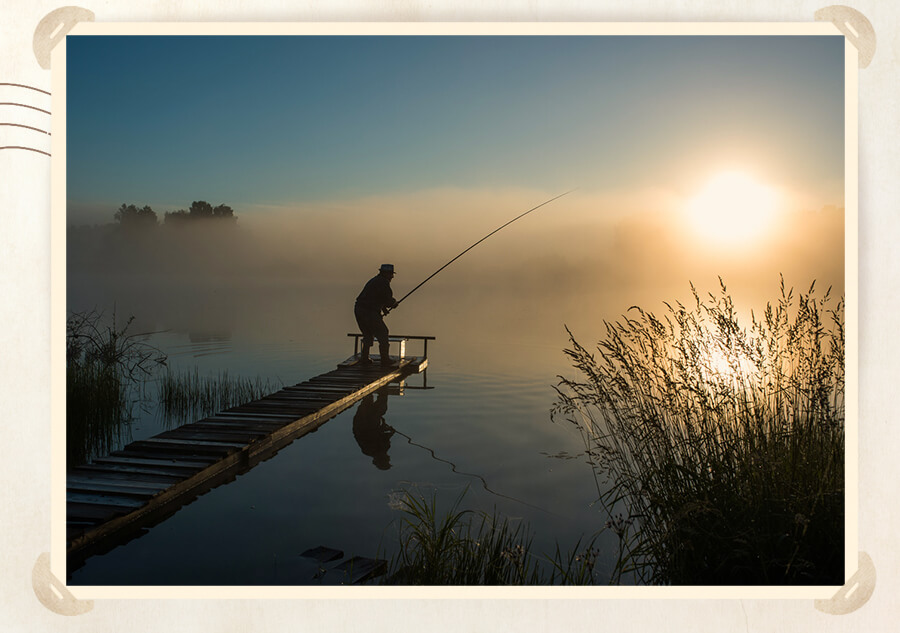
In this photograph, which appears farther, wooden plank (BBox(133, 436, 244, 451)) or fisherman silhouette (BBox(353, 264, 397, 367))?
fisherman silhouette (BBox(353, 264, 397, 367))

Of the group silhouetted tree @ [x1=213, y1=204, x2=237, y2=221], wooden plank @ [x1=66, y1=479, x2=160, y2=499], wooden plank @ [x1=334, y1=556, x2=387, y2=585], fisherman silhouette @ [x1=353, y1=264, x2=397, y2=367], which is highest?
silhouetted tree @ [x1=213, y1=204, x2=237, y2=221]

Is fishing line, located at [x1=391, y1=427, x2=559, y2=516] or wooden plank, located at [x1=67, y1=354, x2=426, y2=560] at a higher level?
wooden plank, located at [x1=67, y1=354, x2=426, y2=560]

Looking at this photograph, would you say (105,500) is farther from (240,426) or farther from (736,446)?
(736,446)

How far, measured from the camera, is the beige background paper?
7.87ft

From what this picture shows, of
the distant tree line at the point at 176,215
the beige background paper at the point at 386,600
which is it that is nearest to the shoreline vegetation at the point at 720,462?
the beige background paper at the point at 386,600

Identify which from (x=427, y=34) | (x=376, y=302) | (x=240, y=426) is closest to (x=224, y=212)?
(x=376, y=302)

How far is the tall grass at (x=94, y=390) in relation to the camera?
13.4 ft

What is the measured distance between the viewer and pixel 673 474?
260 centimetres

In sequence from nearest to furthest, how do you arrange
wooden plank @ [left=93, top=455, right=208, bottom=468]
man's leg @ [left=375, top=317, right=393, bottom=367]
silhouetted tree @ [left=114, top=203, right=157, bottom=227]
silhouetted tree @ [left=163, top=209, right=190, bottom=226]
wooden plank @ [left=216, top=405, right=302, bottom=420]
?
wooden plank @ [left=93, top=455, right=208, bottom=468]
silhouetted tree @ [left=114, top=203, right=157, bottom=227]
wooden plank @ [left=216, top=405, right=302, bottom=420]
silhouetted tree @ [left=163, top=209, right=190, bottom=226]
man's leg @ [left=375, top=317, right=393, bottom=367]

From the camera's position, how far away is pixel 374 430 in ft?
19.6

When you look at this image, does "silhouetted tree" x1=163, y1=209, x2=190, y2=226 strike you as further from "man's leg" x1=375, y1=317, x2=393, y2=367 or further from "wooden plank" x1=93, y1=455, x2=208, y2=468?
"wooden plank" x1=93, y1=455, x2=208, y2=468

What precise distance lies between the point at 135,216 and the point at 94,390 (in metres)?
1.24

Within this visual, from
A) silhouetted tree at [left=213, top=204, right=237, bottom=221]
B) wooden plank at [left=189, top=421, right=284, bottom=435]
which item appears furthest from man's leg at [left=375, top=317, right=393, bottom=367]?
wooden plank at [left=189, top=421, right=284, bottom=435]

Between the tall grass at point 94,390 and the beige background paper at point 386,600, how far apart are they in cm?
99
